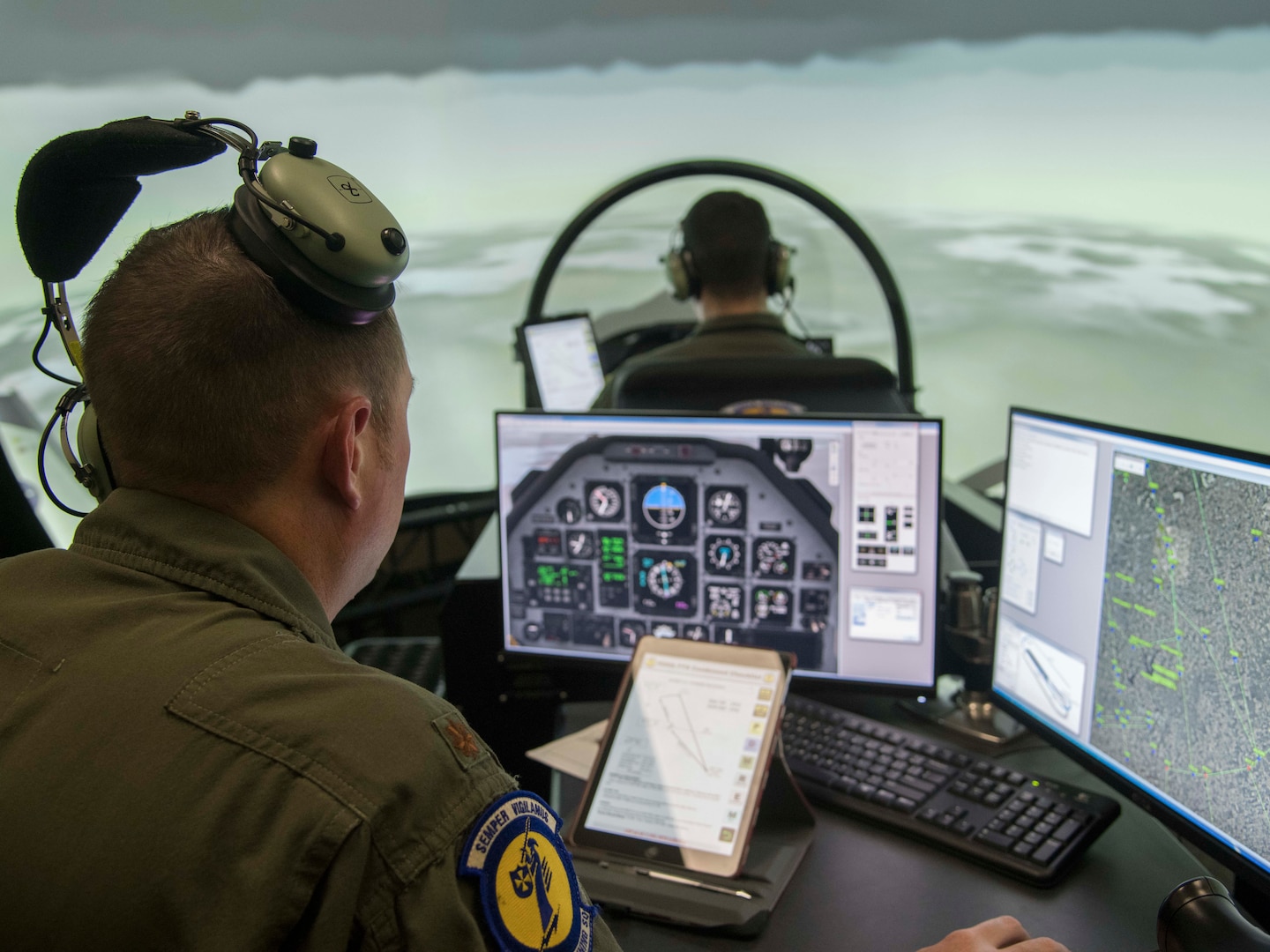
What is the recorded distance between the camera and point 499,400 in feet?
11.5

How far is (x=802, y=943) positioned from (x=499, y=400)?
2822mm

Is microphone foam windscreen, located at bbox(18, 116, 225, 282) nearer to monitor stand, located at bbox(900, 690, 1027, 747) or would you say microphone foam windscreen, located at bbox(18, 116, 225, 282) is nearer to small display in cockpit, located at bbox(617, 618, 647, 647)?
small display in cockpit, located at bbox(617, 618, 647, 647)

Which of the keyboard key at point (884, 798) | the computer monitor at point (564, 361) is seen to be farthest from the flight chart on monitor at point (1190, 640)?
the computer monitor at point (564, 361)

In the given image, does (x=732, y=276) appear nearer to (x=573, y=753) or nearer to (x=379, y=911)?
(x=573, y=753)

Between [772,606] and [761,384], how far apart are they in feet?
1.84

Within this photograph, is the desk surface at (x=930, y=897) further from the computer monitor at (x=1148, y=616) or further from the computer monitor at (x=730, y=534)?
the computer monitor at (x=730, y=534)

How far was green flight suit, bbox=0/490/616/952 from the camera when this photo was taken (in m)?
0.49

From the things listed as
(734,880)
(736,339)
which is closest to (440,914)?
(734,880)

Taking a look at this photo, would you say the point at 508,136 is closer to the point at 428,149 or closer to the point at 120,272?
the point at 428,149

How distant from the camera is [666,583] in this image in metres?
1.19

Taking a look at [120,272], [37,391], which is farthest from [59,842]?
[37,391]

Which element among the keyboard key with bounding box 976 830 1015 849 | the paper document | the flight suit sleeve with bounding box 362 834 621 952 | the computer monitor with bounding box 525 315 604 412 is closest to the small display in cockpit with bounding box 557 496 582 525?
the paper document

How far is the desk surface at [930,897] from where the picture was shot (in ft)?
2.74

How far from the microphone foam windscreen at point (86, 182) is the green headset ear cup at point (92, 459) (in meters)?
0.14
